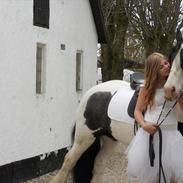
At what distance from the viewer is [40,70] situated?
9727mm

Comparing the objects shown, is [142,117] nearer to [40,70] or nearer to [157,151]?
[157,151]

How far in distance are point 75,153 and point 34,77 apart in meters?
2.50

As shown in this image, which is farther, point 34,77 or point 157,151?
point 34,77

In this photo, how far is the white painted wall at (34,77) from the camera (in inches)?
323

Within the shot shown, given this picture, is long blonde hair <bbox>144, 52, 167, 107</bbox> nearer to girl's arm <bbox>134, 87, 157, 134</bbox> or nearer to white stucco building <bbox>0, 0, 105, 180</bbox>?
girl's arm <bbox>134, 87, 157, 134</bbox>

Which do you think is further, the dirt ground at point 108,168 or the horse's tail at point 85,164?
the dirt ground at point 108,168

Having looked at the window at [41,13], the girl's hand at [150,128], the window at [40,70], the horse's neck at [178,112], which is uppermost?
the window at [41,13]

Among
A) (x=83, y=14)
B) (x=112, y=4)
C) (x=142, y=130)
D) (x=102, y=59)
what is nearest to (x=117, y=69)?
(x=102, y=59)

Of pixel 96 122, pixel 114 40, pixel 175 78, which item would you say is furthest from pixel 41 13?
pixel 114 40

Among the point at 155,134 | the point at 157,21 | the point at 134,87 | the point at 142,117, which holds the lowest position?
the point at 155,134

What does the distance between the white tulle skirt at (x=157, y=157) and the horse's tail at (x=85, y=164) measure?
6.75 feet

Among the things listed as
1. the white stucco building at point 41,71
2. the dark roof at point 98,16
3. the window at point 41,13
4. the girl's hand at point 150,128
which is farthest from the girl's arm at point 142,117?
the dark roof at point 98,16

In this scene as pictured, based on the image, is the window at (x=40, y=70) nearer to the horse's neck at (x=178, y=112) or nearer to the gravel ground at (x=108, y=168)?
the gravel ground at (x=108, y=168)

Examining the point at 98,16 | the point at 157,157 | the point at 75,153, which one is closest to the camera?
the point at 157,157
